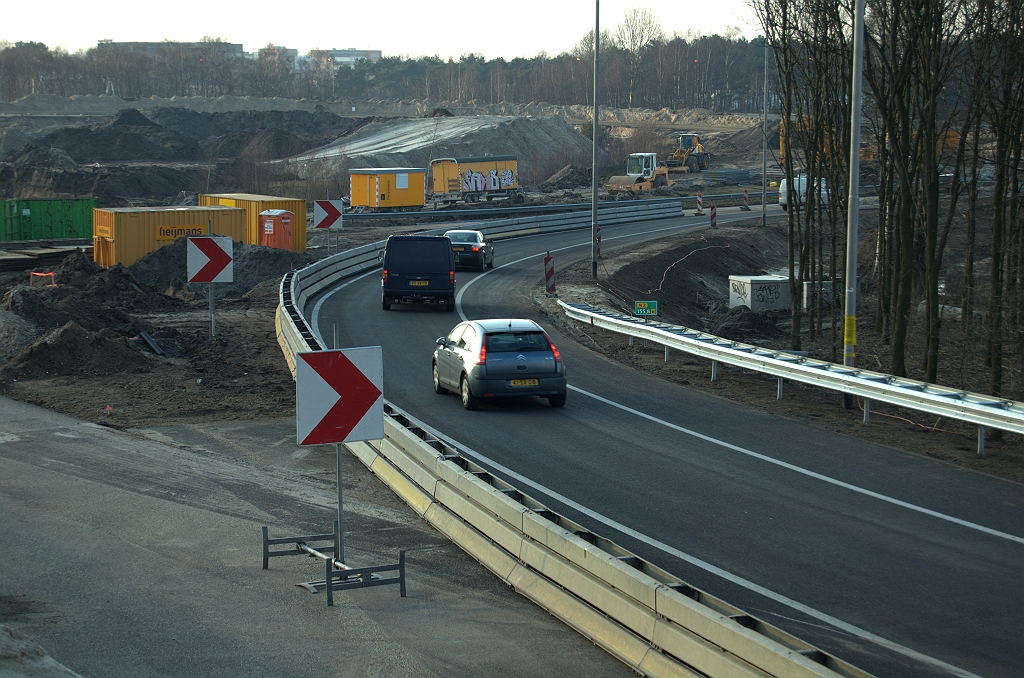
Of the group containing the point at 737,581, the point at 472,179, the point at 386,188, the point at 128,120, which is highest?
the point at 128,120

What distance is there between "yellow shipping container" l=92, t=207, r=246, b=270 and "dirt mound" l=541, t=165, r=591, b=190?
5293 centimetres

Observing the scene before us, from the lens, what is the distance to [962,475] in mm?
12680

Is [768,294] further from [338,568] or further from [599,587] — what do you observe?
[599,587]

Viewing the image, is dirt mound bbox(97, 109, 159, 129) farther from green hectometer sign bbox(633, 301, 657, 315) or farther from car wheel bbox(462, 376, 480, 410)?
car wheel bbox(462, 376, 480, 410)

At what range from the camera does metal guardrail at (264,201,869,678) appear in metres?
6.30

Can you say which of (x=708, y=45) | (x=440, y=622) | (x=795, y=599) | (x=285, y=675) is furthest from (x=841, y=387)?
(x=708, y=45)

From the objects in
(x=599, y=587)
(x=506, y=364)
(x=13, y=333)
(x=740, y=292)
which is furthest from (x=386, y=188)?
(x=599, y=587)

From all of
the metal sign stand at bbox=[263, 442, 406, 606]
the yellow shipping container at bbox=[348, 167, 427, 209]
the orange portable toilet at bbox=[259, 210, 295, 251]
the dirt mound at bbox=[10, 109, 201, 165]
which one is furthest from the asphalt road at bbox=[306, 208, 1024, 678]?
the dirt mound at bbox=[10, 109, 201, 165]

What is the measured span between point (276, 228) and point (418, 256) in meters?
11.8

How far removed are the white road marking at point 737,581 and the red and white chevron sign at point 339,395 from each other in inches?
121

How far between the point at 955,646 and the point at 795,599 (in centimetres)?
137

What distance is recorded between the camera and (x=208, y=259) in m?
20.0

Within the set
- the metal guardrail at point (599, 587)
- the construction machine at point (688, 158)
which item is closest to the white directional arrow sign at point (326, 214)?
the metal guardrail at point (599, 587)

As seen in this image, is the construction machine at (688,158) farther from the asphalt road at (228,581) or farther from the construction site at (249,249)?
the asphalt road at (228,581)
